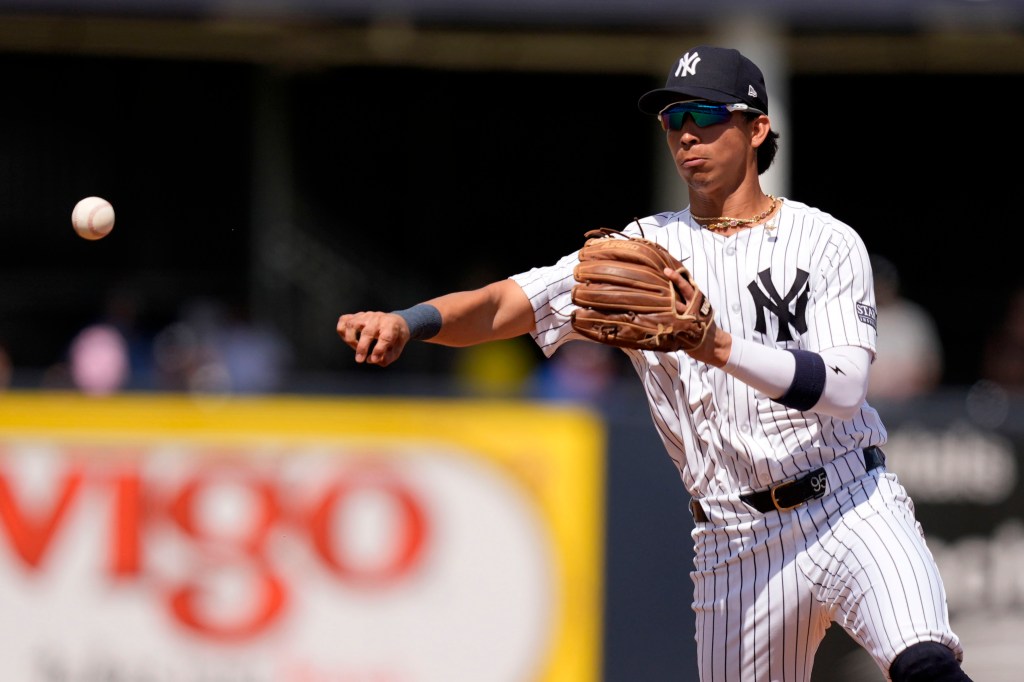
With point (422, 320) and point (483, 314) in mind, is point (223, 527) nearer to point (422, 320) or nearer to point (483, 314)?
point (483, 314)

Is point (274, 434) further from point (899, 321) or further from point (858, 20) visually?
point (858, 20)

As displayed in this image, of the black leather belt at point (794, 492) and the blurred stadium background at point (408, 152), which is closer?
the black leather belt at point (794, 492)

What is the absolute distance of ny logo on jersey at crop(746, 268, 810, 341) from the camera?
12.0ft

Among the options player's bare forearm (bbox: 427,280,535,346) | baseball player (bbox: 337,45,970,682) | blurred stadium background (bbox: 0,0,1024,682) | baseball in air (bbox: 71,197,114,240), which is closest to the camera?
baseball player (bbox: 337,45,970,682)

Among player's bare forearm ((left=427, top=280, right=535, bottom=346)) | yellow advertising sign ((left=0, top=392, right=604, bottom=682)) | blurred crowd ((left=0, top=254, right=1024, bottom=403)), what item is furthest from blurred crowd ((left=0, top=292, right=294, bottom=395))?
player's bare forearm ((left=427, top=280, right=535, bottom=346))

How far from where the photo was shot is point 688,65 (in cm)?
378

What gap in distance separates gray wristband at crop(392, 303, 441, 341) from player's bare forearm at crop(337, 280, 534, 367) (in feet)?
0.07

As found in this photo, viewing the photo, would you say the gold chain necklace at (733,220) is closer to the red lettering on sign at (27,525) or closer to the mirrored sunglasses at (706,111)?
the mirrored sunglasses at (706,111)

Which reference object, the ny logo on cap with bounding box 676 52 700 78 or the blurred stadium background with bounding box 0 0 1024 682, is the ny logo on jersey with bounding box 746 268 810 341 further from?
the blurred stadium background with bounding box 0 0 1024 682

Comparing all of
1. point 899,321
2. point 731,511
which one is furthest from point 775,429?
point 899,321

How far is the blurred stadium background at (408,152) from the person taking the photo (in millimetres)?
12102

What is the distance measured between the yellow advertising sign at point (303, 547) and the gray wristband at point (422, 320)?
306 cm

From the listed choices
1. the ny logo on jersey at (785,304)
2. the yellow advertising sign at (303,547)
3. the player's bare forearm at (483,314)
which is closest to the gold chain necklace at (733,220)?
the ny logo on jersey at (785,304)

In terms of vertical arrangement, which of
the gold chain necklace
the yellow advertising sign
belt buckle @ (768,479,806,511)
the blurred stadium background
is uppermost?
the blurred stadium background
